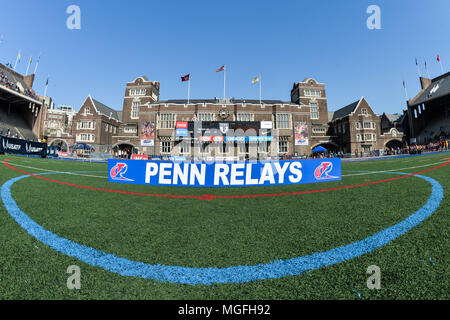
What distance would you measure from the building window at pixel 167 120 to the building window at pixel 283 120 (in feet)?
76.6

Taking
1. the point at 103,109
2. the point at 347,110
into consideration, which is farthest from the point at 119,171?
the point at 347,110

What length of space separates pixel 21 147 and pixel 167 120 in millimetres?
22961

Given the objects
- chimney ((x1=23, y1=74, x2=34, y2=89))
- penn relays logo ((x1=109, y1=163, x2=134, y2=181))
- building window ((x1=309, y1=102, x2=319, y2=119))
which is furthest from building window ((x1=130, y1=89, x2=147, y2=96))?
penn relays logo ((x1=109, y1=163, x2=134, y2=181))

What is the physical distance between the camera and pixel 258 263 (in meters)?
1.88

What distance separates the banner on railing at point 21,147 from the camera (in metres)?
20.0

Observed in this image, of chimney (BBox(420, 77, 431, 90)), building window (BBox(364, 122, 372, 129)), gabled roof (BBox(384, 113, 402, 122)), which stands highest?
chimney (BBox(420, 77, 431, 90))

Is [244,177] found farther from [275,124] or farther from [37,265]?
[275,124]

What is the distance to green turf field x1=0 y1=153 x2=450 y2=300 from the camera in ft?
4.96

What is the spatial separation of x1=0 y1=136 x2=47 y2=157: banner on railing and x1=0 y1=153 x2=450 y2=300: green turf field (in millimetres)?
25288

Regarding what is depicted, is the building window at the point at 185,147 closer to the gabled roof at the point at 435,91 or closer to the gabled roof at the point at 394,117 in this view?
the gabled roof at the point at 435,91

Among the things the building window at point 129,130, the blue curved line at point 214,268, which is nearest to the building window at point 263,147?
the building window at point 129,130

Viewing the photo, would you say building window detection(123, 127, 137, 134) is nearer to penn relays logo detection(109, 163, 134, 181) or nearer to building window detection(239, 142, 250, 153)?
building window detection(239, 142, 250, 153)

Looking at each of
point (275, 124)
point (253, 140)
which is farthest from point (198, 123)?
point (275, 124)
